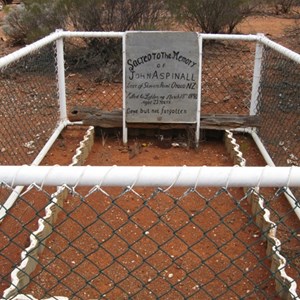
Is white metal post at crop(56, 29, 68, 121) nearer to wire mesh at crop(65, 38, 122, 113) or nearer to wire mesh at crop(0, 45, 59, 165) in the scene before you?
wire mesh at crop(0, 45, 59, 165)

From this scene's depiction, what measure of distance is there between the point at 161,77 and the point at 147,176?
3721 millimetres

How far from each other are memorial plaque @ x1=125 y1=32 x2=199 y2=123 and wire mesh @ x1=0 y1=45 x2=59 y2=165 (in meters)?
1.00

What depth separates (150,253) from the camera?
11.2 ft

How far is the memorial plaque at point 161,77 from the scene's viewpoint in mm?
5141

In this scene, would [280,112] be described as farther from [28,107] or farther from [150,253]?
[150,253]

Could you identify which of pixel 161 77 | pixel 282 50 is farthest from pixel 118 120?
pixel 282 50

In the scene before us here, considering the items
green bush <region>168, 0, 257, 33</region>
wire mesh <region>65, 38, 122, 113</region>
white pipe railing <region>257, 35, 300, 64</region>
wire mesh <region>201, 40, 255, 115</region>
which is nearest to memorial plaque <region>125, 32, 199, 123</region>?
white pipe railing <region>257, 35, 300, 64</region>

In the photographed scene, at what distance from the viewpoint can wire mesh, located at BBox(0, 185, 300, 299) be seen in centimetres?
296

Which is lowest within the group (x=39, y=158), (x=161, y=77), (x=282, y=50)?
(x=39, y=158)

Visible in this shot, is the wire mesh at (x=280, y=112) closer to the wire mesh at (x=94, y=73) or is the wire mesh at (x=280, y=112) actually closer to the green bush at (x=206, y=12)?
the wire mesh at (x=94, y=73)

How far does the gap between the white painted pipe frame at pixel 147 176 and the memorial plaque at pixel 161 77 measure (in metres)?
3.66

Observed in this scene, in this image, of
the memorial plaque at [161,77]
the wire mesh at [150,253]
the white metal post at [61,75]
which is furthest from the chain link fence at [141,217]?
A: the memorial plaque at [161,77]

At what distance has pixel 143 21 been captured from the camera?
28.7 ft

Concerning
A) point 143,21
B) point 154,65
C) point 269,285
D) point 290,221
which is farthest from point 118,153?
point 143,21
